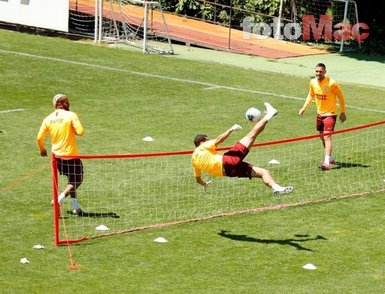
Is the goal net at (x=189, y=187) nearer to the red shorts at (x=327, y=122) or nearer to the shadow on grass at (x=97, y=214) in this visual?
the shadow on grass at (x=97, y=214)

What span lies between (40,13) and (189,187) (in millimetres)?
19026

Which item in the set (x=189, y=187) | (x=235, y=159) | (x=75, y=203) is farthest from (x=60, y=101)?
(x=189, y=187)

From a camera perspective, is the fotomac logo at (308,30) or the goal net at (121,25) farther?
the fotomac logo at (308,30)

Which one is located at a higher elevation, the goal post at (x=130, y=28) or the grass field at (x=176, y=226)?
the goal post at (x=130, y=28)

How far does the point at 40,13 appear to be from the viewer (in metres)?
38.7

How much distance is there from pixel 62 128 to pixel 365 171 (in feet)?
23.4

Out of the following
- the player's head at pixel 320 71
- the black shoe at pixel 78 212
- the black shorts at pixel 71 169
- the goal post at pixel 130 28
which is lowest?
the black shoe at pixel 78 212

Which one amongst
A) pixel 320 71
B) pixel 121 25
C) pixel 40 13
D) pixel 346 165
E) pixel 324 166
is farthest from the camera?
pixel 121 25

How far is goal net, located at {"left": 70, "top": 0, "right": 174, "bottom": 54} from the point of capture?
3769 cm

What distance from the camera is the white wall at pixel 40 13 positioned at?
38.4 meters

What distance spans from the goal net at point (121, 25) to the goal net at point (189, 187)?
13.9 metres

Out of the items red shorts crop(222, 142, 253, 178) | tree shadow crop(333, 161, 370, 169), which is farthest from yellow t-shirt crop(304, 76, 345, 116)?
red shorts crop(222, 142, 253, 178)

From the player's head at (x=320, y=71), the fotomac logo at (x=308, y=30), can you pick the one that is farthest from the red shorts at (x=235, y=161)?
the fotomac logo at (x=308, y=30)

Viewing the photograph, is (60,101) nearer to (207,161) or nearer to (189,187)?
(207,161)
